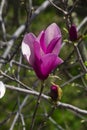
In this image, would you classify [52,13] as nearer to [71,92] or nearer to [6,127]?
[71,92]

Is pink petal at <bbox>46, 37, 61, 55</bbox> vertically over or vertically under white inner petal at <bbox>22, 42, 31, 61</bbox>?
under

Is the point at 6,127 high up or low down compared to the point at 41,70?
down

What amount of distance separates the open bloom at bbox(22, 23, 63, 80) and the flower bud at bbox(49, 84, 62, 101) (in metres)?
0.06

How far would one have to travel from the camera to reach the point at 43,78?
120 centimetres

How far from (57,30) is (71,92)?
126 inches

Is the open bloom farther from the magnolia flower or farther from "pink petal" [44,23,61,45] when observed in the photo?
the magnolia flower

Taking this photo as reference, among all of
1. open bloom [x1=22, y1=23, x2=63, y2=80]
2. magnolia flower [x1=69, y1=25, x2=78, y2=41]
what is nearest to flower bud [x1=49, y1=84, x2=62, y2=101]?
open bloom [x1=22, y1=23, x2=63, y2=80]

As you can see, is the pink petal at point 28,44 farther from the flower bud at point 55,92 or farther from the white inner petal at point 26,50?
the flower bud at point 55,92

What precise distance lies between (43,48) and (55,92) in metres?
0.14

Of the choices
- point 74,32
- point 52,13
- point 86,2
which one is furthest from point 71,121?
point 74,32

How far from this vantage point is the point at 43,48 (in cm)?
116

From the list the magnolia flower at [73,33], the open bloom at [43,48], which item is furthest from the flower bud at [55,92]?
the magnolia flower at [73,33]

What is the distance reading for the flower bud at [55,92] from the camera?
47.2 inches

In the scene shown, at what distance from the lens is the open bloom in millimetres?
1150
